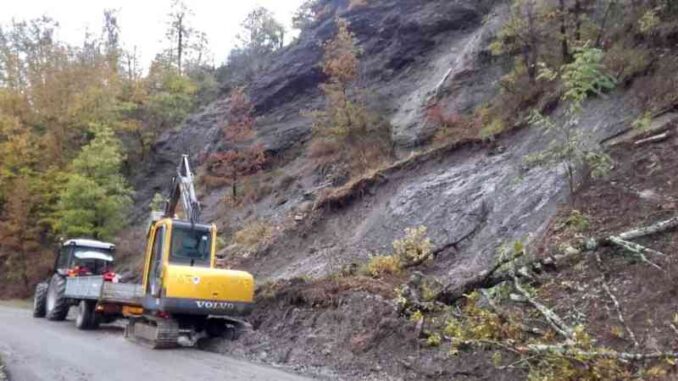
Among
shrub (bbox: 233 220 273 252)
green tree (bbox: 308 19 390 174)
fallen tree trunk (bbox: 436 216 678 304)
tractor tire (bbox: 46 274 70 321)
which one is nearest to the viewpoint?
fallen tree trunk (bbox: 436 216 678 304)

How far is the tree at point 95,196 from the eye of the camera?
98.7 feet

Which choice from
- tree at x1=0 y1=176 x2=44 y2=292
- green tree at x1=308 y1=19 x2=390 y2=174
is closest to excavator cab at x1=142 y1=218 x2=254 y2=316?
green tree at x1=308 y1=19 x2=390 y2=174

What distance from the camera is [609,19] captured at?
16.0 metres

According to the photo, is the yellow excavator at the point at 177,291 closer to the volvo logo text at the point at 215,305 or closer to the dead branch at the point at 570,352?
the volvo logo text at the point at 215,305

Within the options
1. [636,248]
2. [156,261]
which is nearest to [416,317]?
[636,248]

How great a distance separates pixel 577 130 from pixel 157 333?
889 centimetres

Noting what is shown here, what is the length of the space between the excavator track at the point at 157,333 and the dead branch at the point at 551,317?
22.1ft

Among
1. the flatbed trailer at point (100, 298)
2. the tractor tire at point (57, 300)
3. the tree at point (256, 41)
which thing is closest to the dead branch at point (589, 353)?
the flatbed trailer at point (100, 298)

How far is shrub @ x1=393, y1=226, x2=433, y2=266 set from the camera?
13.6 metres

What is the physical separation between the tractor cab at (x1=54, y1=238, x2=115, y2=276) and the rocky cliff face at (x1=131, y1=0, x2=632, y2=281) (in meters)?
4.40

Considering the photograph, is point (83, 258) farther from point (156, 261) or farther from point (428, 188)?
point (428, 188)

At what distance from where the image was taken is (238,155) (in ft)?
88.7

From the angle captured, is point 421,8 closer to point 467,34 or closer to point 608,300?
point 467,34

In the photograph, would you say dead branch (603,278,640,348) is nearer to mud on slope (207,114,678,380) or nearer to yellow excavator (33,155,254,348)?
mud on slope (207,114,678,380)
